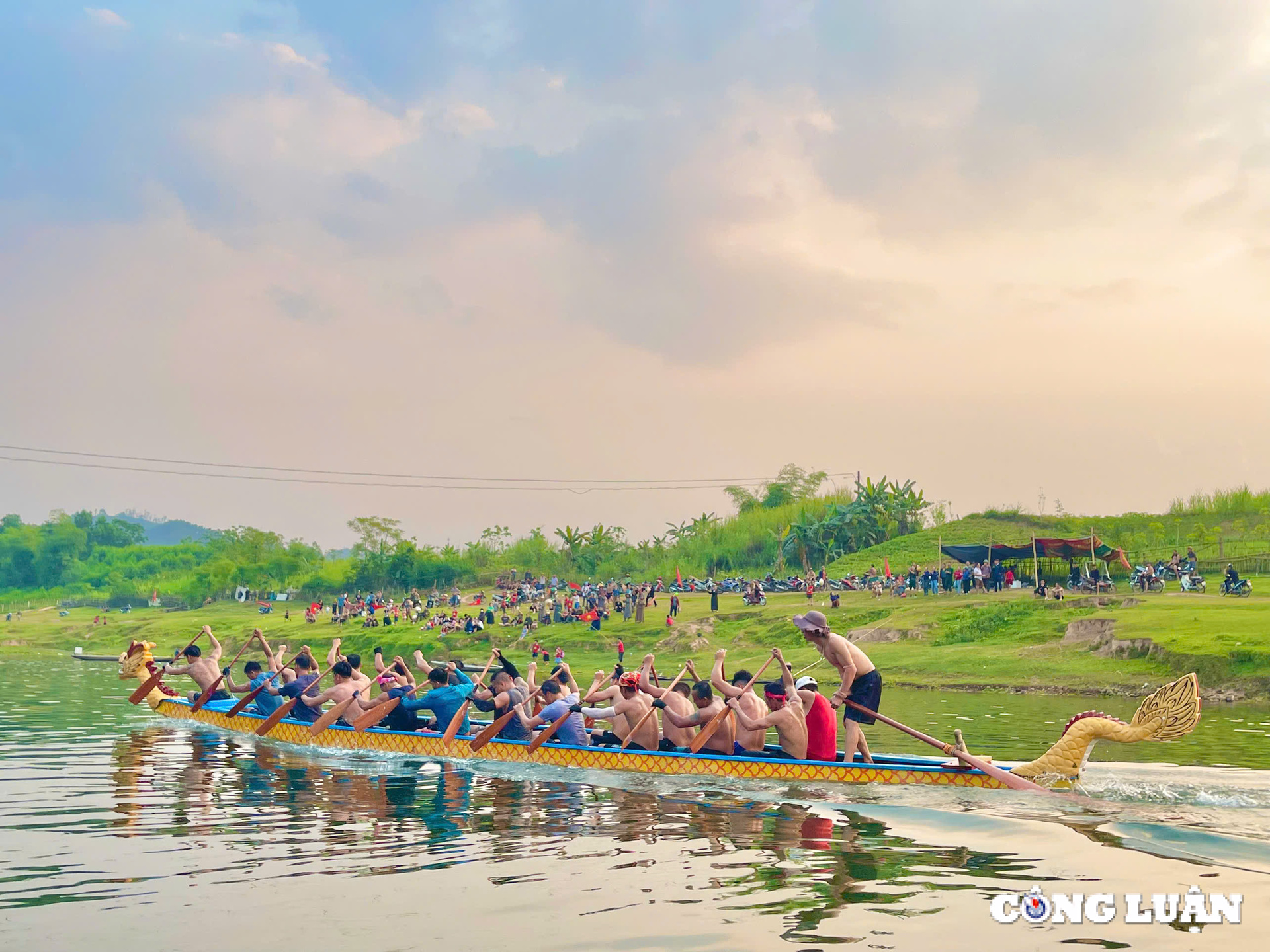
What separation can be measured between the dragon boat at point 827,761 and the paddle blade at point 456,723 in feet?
0.34

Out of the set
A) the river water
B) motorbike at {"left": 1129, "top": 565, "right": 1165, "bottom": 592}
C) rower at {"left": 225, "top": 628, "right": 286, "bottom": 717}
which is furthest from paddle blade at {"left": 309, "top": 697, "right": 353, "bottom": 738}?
motorbike at {"left": 1129, "top": 565, "right": 1165, "bottom": 592}

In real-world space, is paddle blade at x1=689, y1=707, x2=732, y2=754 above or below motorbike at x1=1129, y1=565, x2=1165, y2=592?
below

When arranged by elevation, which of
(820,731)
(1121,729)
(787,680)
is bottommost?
(820,731)

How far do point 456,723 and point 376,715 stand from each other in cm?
172

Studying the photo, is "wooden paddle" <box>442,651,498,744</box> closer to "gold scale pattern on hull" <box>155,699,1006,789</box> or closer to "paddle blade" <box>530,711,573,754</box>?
"gold scale pattern on hull" <box>155,699,1006,789</box>

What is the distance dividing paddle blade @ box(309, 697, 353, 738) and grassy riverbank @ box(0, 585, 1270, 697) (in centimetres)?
1989

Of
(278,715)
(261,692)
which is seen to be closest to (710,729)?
(278,715)

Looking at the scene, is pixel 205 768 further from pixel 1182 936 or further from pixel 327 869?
pixel 1182 936

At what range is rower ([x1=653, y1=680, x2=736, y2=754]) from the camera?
15648 mm

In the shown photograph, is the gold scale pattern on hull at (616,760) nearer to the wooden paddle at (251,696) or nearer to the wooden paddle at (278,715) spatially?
the wooden paddle at (278,715)

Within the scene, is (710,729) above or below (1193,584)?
below

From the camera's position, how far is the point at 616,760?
16203 millimetres

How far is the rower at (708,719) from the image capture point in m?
15.6

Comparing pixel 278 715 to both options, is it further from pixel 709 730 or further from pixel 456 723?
pixel 709 730
